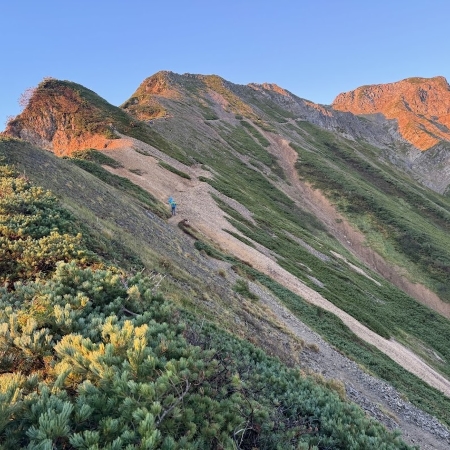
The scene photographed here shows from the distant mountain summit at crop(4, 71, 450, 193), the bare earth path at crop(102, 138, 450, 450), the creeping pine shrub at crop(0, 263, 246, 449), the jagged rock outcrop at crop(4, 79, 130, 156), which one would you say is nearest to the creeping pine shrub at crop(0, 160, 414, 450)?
the creeping pine shrub at crop(0, 263, 246, 449)

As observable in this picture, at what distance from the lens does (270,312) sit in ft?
76.3

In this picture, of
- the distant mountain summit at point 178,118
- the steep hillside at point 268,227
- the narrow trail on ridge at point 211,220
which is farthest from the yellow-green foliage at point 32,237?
the distant mountain summit at point 178,118

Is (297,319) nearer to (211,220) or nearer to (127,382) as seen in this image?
(211,220)

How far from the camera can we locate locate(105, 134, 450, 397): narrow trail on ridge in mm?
30375

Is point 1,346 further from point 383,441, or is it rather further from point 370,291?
point 370,291

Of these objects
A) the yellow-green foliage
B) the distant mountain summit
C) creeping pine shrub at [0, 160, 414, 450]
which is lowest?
the yellow-green foliage

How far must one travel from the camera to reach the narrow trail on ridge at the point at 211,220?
3038cm

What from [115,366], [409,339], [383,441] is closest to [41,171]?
[115,366]

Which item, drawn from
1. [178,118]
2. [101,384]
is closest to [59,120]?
[178,118]

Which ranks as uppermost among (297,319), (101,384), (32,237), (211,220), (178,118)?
(178,118)

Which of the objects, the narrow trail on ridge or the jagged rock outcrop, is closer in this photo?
the narrow trail on ridge

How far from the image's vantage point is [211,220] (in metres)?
42.1

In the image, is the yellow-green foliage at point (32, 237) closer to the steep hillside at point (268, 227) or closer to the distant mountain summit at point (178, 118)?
the steep hillside at point (268, 227)

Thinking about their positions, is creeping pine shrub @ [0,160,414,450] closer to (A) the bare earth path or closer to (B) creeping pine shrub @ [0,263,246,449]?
(B) creeping pine shrub @ [0,263,246,449]
